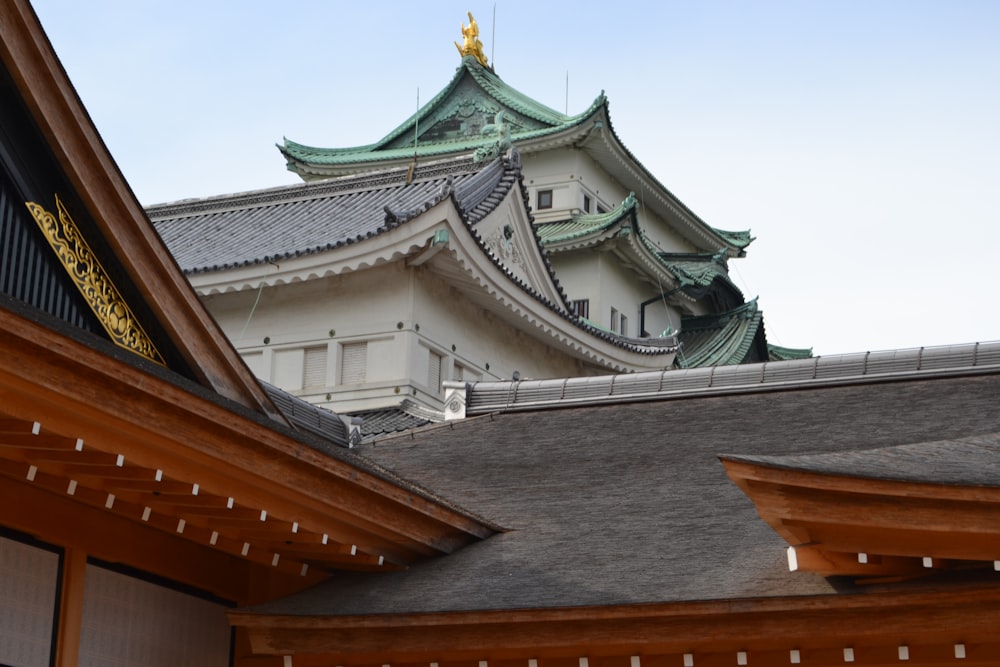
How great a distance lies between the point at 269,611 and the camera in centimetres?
830

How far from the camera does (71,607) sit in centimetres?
790

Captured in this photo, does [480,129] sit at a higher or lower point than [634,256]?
higher

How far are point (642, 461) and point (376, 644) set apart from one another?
3.08 meters

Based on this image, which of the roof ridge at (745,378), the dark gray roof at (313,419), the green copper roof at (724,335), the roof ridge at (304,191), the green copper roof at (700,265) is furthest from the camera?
the green copper roof at (700,265)

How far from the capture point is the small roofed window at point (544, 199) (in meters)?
34.5

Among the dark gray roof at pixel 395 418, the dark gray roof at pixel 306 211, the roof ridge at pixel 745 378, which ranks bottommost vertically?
the roof ridge at pixel 745 378

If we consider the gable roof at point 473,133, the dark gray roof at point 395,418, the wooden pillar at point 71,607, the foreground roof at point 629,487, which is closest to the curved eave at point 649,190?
the gable roof at point 473,133

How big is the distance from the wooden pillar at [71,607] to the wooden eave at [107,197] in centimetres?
132

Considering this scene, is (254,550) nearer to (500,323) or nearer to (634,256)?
(500,323)

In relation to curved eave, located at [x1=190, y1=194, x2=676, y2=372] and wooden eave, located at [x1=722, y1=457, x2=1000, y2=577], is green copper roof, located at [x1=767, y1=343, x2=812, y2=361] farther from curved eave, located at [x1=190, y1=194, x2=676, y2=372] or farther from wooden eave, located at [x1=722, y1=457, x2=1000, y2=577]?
wooden eave, located at [x1=722, y1=457, x2=1000, y2=577]

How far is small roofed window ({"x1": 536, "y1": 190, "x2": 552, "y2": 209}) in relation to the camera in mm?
34531

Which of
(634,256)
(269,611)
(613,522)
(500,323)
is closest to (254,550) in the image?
(269,611)

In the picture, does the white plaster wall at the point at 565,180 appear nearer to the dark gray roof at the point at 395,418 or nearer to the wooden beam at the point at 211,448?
the dark gray roof at the point at 395,418

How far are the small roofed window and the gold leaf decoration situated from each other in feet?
86.7
